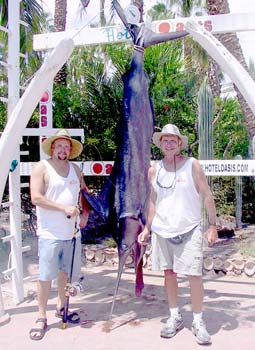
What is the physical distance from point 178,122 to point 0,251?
3421 mm

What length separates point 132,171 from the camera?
3498 millimetres

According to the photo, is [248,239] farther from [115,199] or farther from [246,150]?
[115,199]

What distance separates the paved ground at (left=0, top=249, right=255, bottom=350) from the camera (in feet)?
10.2

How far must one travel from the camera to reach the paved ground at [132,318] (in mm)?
3111

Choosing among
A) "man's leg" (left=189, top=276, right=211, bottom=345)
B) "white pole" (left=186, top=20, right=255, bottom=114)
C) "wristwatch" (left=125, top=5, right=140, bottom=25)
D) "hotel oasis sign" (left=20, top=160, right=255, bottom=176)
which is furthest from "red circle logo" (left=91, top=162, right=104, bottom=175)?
"man's leg" (left=189, top=276, right=211, bottom=345)

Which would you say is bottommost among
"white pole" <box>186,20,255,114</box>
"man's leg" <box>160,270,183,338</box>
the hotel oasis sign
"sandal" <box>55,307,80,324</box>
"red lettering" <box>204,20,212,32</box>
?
"sandal" <box>55,307,80,324</box>

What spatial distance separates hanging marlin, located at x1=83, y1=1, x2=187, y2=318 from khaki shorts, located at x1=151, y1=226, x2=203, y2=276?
281mm

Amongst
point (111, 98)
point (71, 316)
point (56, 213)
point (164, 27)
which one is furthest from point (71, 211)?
point (111, 98)

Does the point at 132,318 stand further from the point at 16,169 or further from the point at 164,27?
the point at 164,27

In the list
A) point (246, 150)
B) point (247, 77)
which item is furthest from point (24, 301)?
point (246, 150)

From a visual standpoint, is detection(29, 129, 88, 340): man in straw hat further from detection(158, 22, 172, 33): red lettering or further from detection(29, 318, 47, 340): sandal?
detection(158, 22, 172, 33): red lettering

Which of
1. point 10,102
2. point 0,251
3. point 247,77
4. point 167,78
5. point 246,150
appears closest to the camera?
point 247,77

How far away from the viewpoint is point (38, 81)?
3.55 metres

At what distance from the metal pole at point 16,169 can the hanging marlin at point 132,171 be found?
→ 2.93 ft
